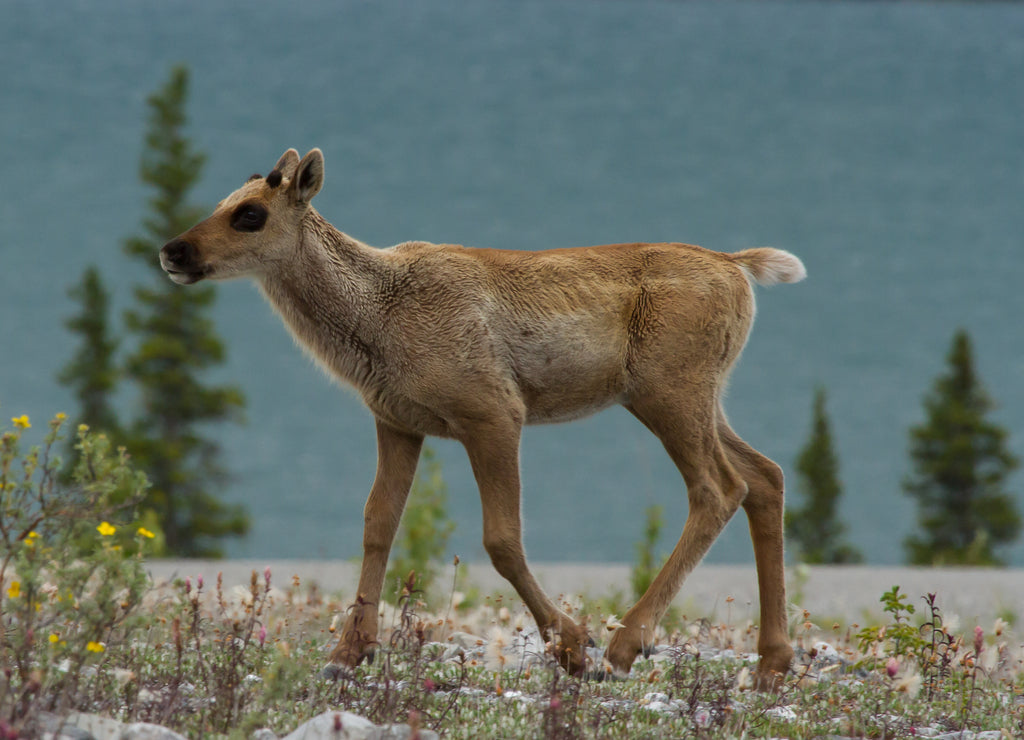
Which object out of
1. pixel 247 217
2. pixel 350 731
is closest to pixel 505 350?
pixel 247 217

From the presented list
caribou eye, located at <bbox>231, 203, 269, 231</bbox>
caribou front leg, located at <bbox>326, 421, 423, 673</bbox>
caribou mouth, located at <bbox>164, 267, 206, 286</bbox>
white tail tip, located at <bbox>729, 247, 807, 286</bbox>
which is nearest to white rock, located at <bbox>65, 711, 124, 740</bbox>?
caribou front leg, located at <bbox>326, 421, 423, 673</bbox>

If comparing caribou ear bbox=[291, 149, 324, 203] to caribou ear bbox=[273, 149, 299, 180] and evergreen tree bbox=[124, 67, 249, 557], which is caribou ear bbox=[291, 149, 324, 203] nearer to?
caribou ear bbox=[273, 149, 299, 180]

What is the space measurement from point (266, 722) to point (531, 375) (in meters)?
2.63

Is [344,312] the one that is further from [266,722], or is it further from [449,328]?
[266,722]

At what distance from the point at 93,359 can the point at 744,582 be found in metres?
19.2

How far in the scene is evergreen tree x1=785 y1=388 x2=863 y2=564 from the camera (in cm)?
3234

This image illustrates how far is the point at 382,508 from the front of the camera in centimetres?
713

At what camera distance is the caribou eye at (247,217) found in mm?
6656

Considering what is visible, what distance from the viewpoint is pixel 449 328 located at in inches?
265

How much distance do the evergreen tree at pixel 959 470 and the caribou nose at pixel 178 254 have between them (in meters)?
26.7

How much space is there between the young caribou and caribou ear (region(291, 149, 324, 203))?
0.01m

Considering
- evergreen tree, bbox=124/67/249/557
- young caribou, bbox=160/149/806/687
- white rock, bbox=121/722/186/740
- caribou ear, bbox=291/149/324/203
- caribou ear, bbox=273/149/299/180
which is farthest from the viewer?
evergreen tree, bbox=124/67/249/557

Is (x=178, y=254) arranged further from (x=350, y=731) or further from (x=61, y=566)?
(x=350, y=731)

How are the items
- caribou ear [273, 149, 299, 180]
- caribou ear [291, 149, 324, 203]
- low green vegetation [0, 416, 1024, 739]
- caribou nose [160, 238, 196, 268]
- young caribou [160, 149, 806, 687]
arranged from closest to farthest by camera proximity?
low green vegetation [0, 416, 1024, 739] → caribou nose [160, 238, 196, 268] → young caribou [160, 149, 806, 687] → caribou ear [291, 149, 324, 203] → caribou ear [273, 149, 299, 180]
